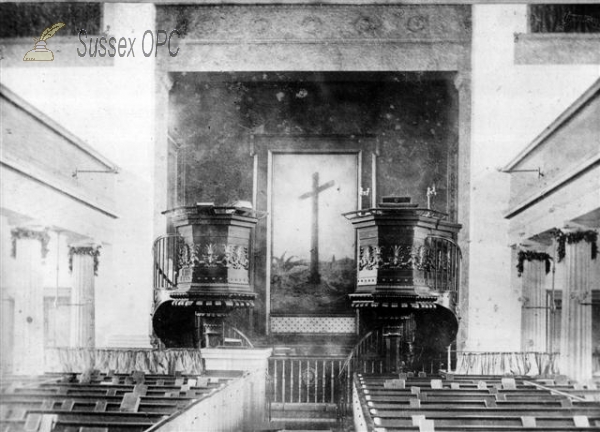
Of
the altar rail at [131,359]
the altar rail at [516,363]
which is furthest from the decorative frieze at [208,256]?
the altar rail at [516,363]

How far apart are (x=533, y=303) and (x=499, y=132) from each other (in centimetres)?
258

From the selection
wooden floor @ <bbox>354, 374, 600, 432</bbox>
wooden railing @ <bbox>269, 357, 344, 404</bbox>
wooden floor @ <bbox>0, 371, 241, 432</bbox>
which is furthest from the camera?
wooden railing @ <bbox>269, 357, 344, 404</bbox>

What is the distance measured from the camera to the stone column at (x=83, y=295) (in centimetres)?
930

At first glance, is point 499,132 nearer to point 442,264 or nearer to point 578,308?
point 442,264

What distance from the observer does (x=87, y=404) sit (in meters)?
4.39

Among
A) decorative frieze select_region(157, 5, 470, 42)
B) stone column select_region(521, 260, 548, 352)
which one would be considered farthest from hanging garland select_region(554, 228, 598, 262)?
decorative frieze select_region(157, 5, 470, 42)

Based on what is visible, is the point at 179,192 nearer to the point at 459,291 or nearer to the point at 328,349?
the point at 328,349

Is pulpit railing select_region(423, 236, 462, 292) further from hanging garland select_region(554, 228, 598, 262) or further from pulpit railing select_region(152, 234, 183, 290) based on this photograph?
pulpit railing select_region(152, 234, 183, 290)

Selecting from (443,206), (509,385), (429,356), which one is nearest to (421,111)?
(443,206)

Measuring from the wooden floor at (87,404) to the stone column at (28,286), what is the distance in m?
1.81

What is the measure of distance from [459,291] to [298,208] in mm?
2844

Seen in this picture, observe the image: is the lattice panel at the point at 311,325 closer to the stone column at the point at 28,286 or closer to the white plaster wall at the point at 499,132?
the white plaster wall at the point at 499,132

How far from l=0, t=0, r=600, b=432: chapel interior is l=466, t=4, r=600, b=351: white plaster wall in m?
0.03

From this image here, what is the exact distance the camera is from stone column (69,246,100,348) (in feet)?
30.5
